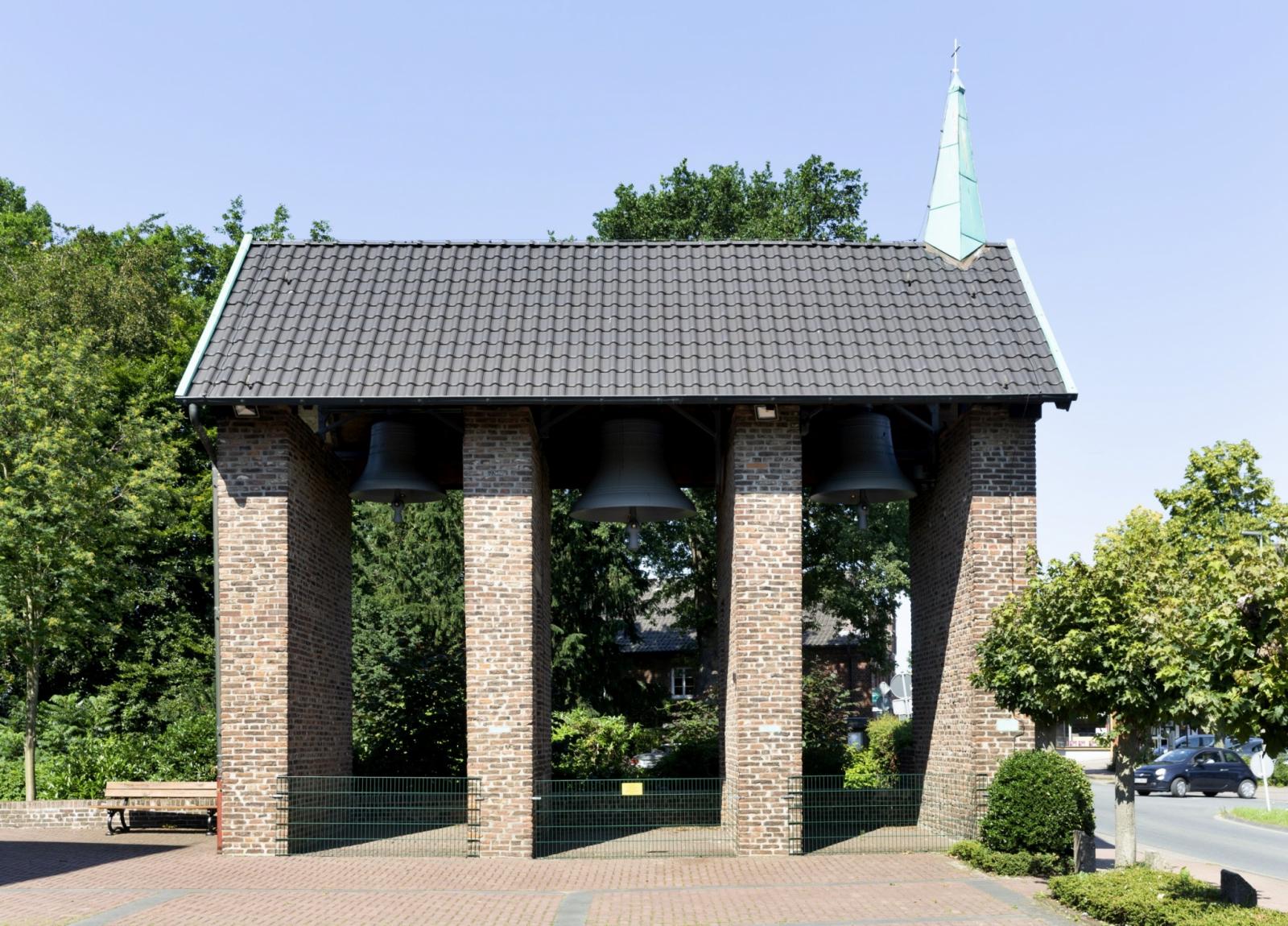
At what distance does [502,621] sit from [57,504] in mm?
9107

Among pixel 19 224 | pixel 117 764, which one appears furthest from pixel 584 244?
pixel 19 224

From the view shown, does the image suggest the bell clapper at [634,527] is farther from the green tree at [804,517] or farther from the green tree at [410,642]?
the green tree at [804,517]

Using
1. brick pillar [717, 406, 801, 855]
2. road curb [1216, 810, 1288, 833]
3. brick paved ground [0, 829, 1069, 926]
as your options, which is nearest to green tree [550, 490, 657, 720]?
road curb [1216, 810, 1288, 833]

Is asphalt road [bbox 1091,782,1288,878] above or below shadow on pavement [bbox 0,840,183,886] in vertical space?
below

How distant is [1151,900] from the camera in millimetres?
12180

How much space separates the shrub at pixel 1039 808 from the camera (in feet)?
51.2

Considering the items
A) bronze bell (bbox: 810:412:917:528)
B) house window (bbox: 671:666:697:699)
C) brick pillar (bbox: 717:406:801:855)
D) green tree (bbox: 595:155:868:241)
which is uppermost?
green tree (bbox: 595:155:868:241)

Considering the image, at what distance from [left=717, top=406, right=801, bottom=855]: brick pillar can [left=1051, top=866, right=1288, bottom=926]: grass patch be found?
410 centimetres

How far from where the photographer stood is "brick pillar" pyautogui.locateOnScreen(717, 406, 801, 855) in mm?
17094

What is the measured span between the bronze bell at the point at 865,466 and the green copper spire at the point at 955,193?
3.21 metres

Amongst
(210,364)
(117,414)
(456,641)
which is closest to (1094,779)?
(456,641)

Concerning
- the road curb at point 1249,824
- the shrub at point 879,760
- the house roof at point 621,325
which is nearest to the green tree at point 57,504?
the house roof at point 621,325

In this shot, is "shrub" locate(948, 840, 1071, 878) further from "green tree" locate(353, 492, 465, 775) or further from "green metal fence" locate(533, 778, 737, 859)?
"green tree" locate(353, 492, 465, 775)

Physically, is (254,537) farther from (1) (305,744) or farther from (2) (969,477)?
(2) (969,477)
